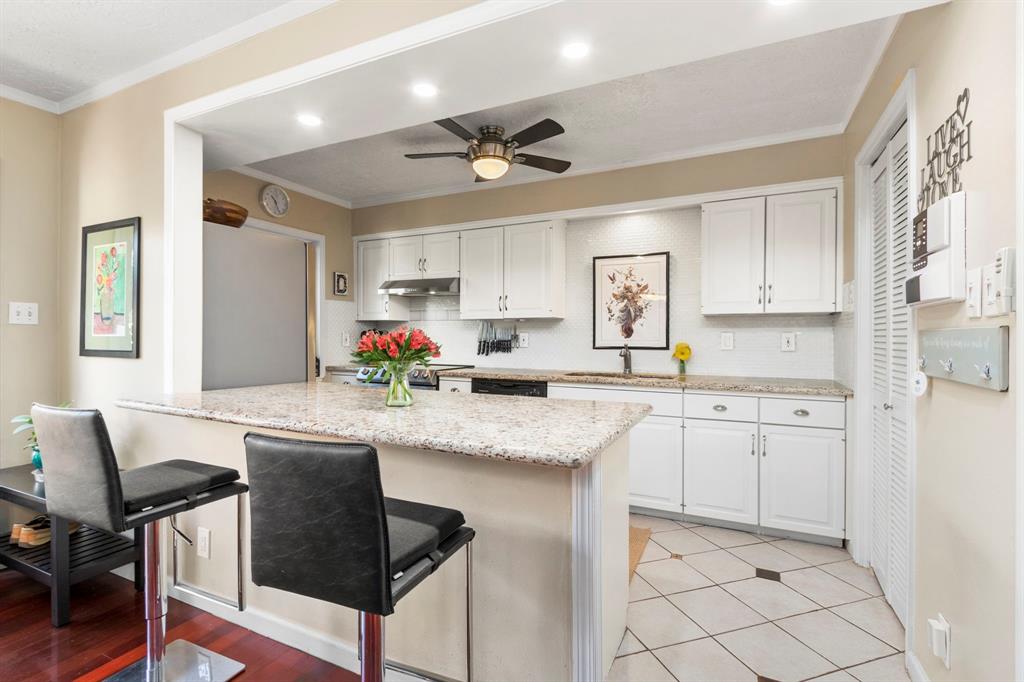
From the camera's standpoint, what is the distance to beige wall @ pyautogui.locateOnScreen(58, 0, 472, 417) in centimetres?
199

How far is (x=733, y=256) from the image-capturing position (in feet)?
11.1

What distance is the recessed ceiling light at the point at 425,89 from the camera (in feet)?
6.68

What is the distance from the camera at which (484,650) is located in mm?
1581

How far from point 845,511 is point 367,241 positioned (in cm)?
440

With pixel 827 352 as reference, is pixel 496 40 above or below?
above

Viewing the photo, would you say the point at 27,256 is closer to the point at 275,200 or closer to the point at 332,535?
the point at 275,200

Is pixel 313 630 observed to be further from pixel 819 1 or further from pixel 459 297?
pixel 459 297

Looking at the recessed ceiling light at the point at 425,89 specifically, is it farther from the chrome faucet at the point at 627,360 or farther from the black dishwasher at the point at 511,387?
the chrome faucet at the point at 627,360

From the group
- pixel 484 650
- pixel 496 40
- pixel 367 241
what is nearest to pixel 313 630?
pixel 484 650

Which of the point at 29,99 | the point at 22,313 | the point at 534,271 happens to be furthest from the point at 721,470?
the point at 29,99

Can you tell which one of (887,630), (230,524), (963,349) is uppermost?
(963,349)

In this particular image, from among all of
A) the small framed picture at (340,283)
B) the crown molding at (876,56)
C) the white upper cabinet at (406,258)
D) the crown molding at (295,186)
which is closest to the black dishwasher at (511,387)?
the white upper cabinet at (406,258)

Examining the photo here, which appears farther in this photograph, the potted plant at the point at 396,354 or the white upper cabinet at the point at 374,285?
the white upper cabinet at the point at 374,285

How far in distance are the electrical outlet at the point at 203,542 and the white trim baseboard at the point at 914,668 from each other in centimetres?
276
